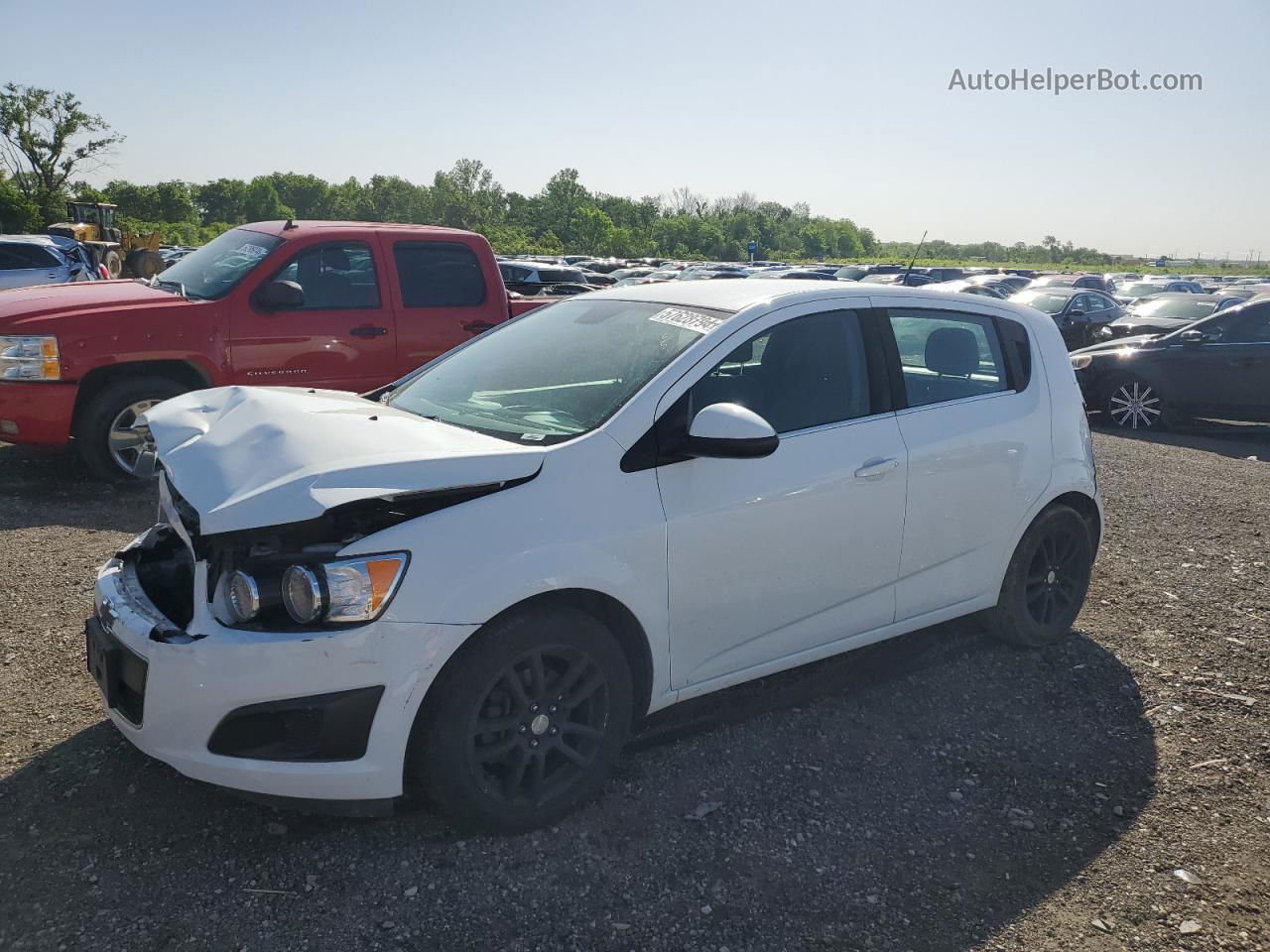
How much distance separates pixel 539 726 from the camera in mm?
3109

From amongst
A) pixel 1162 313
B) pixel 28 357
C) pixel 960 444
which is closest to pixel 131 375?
pixel 28 357

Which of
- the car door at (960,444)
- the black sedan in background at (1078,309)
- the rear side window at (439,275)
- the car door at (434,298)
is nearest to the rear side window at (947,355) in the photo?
the car door at (960,444)

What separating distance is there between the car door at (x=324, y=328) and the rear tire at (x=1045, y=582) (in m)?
4.81

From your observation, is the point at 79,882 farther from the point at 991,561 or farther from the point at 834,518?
the point at 991,561

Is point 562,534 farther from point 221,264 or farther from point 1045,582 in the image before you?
point 221,264

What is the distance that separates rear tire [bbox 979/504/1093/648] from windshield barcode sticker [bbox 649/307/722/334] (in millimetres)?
1855

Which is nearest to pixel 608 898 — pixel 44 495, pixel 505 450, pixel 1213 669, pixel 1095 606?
pixel 505 450

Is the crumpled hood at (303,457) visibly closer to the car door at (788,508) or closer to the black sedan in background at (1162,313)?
the car door at (788,508)

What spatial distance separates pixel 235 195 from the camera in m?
125

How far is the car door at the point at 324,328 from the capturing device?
717 cm

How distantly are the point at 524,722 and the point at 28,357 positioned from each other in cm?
521

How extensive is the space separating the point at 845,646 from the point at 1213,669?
1.98 m

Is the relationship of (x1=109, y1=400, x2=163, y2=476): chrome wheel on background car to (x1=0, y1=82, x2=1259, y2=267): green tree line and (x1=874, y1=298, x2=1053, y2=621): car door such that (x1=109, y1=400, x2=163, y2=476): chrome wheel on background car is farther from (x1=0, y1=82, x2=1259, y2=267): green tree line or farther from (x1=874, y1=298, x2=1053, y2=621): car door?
(x1=0, y1=82, x2=1259, y2=267): green tree line

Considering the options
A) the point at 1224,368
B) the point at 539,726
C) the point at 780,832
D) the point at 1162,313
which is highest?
the point at 1162,313
